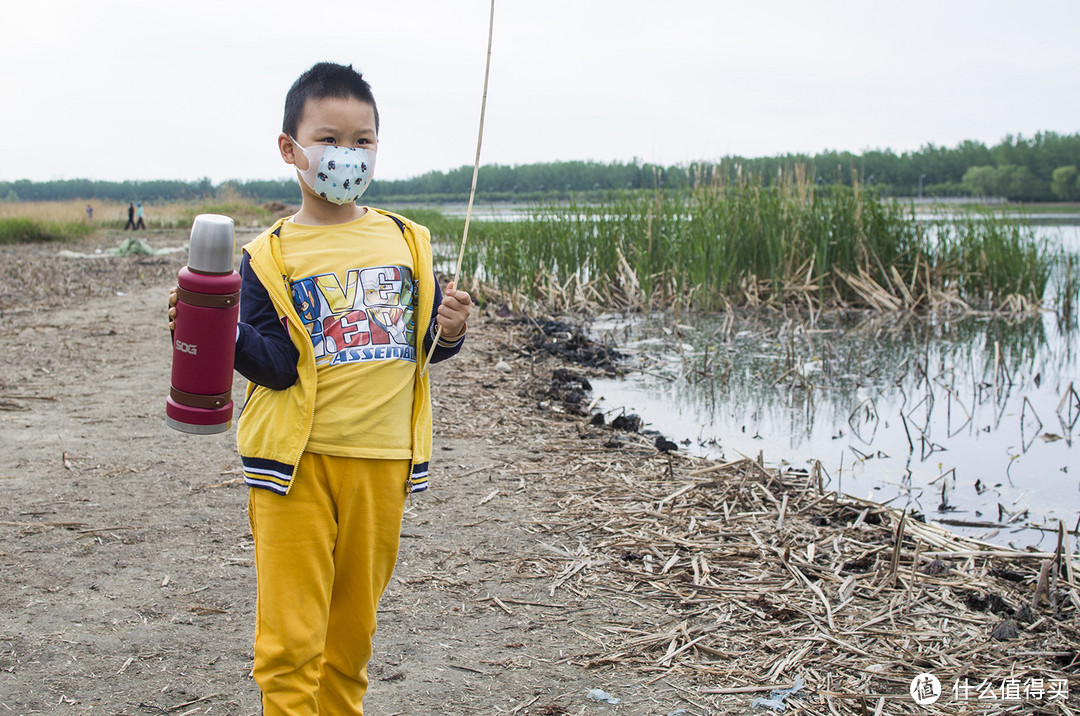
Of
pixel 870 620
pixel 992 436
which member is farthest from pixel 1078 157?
pixel 870 620

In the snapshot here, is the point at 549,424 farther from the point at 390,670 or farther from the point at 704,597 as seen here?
the point at 390,670

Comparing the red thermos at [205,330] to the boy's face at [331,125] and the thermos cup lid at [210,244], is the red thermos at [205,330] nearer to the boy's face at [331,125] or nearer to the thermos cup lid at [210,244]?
the thermos cup lid at [210,244]

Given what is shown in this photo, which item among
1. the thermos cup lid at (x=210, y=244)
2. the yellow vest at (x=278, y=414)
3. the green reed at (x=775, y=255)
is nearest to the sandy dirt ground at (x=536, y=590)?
the yellow vest at (x=278, y=414)

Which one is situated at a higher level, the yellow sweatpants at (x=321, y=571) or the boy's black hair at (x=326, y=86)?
the boy's black hair at (x=326, y=86)

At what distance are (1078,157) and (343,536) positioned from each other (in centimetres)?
5794

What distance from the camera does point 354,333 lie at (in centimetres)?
193

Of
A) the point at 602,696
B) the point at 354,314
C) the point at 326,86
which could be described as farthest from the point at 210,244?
the point at 602,696

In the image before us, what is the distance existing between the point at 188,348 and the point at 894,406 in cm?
588

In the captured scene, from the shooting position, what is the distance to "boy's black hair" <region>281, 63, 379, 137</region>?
1938 mm

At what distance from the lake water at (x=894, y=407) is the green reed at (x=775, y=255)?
4.48ft

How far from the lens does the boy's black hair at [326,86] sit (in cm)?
194

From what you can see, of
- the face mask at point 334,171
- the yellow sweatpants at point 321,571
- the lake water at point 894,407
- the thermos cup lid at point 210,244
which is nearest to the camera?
the thermos cup lid at point 210,244

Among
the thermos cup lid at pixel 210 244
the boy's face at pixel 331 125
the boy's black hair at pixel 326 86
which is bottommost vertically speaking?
the thermos cup lid at pixel 210 244

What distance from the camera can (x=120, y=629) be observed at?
2.79 metres
